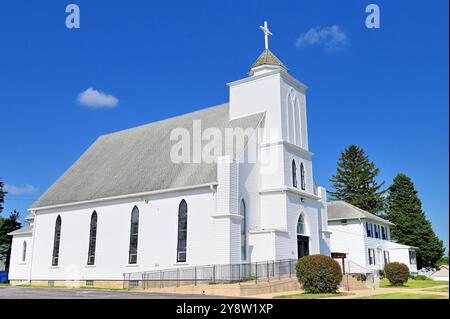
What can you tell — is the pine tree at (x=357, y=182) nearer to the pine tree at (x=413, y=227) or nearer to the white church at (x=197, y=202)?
the pine tree at (x=413, y=227)

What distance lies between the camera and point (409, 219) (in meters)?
62.2

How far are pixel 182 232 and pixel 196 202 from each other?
2.27 metres

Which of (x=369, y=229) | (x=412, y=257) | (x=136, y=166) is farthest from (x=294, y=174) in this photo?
(x=412, y=257)

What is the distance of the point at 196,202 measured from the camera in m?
28.9

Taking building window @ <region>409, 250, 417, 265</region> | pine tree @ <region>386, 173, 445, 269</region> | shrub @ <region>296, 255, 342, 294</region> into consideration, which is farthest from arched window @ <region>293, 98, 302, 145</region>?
pine tree @ <region>386, 173, 445, 269</region>

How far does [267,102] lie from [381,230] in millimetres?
26903

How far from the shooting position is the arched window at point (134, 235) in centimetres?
3172

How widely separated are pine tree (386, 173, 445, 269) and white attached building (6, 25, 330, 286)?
99.9 feet

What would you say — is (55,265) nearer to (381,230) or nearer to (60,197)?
(60,197)

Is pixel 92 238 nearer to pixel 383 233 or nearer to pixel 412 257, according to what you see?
pixel 383 233

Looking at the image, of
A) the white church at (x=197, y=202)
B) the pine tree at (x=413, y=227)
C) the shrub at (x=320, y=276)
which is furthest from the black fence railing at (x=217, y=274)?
the pine tree at (x=413, y=227)

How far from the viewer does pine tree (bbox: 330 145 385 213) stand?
72438mm

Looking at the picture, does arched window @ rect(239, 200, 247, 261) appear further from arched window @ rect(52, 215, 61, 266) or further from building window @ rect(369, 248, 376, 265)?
building window @ rect(369, 248, 376, 265)
